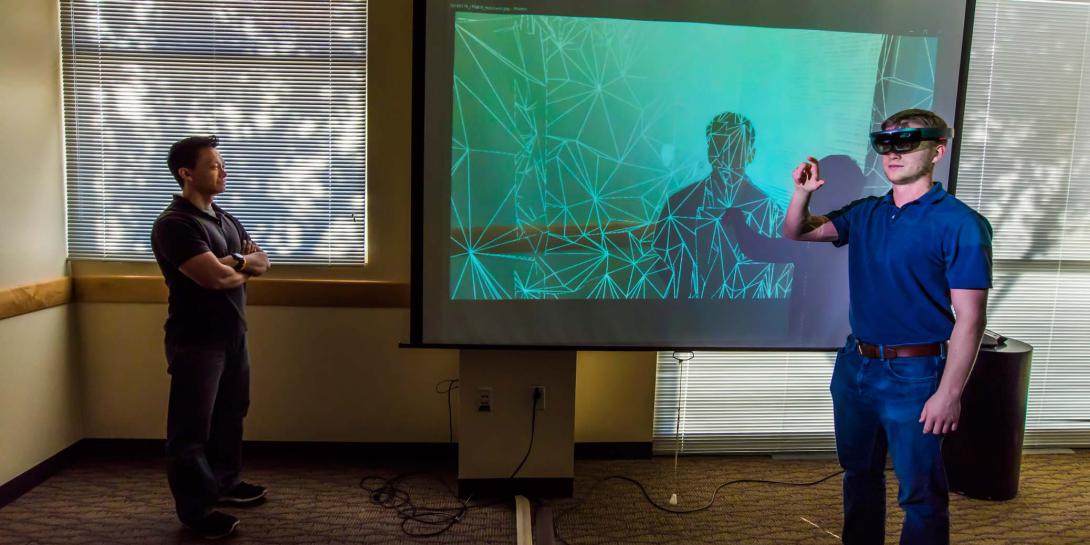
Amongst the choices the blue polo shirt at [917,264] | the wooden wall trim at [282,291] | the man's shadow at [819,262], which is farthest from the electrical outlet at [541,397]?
the blue polo shirt at [917,264]

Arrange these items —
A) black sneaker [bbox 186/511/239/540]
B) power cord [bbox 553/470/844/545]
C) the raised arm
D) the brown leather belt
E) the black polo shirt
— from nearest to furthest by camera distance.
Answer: the brown leather belt, the raised arm, the black polo shirt, black sneaker [bbox 186/511/239/540], power cord [bbox 553/470/844/545]

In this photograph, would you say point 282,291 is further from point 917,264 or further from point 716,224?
point 917,264

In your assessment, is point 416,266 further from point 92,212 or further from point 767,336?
point 92,212

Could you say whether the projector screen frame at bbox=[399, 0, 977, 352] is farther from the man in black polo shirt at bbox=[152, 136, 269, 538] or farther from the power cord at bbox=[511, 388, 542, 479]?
the man in black polo shirt at bbox=[152, 136, 269, 538]

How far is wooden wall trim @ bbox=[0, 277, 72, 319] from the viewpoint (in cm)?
266

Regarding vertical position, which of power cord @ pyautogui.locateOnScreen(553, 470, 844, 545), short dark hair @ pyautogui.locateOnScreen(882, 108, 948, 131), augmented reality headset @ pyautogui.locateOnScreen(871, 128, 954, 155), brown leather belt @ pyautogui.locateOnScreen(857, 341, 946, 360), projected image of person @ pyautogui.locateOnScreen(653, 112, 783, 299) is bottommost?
power cord @ pyautogui.locateOnScreen(553, 470, 844, 545)

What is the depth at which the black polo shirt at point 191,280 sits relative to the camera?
2.35 meters

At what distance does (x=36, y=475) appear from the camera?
287 centimetres

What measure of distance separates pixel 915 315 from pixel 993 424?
4.87ft

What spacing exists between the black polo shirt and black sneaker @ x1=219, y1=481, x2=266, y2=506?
71 cm

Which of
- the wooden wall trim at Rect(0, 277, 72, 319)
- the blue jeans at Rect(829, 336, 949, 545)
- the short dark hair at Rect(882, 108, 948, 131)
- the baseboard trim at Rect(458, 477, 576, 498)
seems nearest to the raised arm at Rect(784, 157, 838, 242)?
the short dark hair at Rect(882, 108, 948, 131)

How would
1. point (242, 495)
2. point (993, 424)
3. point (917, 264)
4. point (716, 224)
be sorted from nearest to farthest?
point (917, 264)
point (716, 224)
point (242, 495)
point (993, 424)

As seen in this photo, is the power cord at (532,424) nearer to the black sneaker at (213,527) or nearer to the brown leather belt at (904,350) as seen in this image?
the black sneaker at (213,527)

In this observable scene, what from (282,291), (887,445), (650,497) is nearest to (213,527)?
(282,291)
